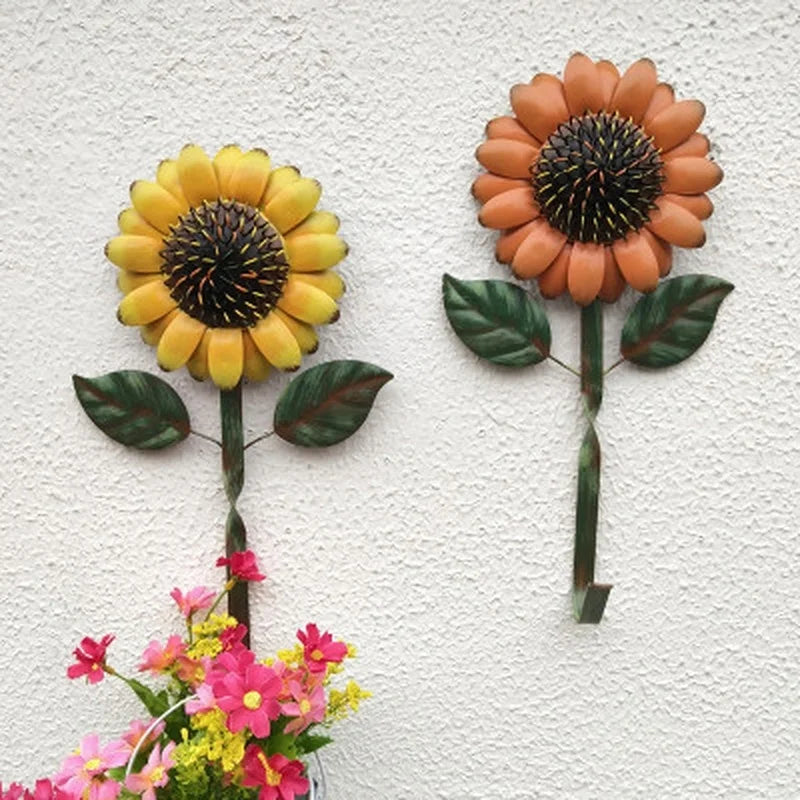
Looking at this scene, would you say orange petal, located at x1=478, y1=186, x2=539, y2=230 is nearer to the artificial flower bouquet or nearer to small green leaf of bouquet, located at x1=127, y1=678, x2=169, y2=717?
the artificial flower bouquet

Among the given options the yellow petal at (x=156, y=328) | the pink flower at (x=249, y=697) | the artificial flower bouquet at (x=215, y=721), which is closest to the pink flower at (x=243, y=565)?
the artificial flower bouquet at (x=215, y=721)

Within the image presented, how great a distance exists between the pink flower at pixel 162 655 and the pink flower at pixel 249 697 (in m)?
0.08

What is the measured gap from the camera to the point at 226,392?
82 centimetres

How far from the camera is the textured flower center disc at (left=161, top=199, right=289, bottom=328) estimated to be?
0.76m

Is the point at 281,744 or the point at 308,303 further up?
the point at 308,303

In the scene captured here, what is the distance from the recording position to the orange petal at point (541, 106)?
2.59 ft

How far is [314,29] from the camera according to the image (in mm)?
806

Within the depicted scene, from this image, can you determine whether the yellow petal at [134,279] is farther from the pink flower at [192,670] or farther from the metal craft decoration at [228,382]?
the pink flower at [192,670]

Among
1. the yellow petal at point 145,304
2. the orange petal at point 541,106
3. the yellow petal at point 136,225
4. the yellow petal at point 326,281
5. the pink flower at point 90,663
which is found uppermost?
the orange petal at point 541,106

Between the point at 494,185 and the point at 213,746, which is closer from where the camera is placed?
the point at 213,746

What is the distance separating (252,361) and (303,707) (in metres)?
0.31

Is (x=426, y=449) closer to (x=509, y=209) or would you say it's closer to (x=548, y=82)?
(x=509, y=209)

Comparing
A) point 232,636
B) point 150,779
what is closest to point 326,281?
point 232,636

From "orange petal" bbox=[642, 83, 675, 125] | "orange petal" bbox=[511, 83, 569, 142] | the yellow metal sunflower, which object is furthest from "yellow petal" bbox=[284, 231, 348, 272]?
"orange petal" bbox=[642, 83, 675, 125]
